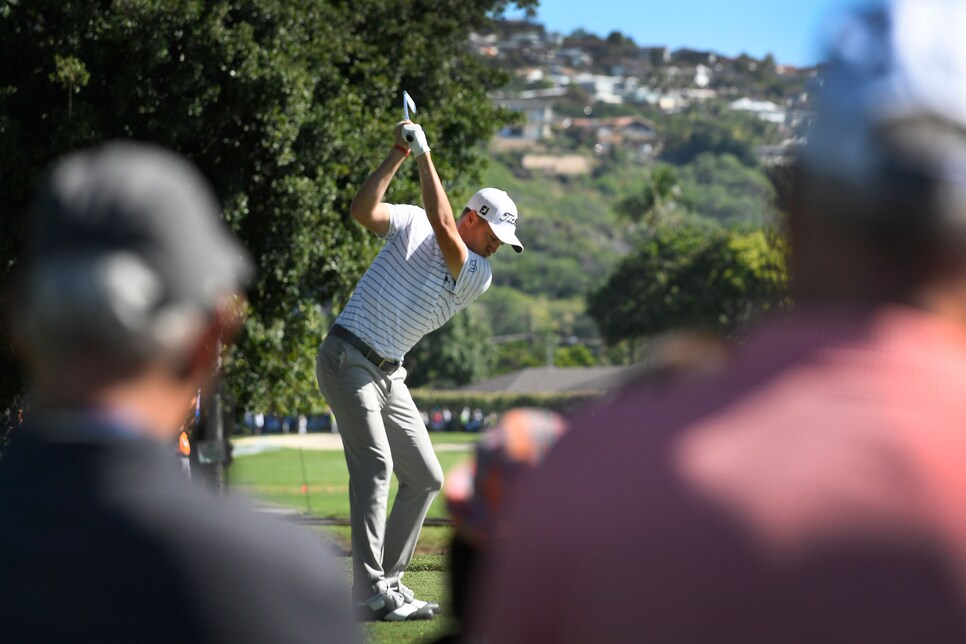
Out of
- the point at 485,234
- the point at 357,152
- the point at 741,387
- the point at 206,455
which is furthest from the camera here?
Result: the point at 357,152

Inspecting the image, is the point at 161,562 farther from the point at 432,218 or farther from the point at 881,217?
the point at 432,218

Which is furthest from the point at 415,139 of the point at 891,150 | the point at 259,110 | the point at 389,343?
the point at 259,110

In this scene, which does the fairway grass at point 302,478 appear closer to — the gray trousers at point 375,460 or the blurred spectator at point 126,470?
the gray trousers at point 375,460

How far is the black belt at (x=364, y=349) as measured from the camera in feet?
22.0

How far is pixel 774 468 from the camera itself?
1.55 meters

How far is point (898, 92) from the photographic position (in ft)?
5.36

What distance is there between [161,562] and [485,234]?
17.0ft

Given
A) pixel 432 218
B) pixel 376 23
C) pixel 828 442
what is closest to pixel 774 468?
pixel 828 442

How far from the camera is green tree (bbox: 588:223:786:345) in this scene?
285ft

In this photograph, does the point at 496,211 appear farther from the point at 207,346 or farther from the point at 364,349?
the point at 207,346

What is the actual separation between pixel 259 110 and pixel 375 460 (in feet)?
40.0

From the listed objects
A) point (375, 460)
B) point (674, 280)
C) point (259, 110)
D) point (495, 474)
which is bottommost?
point (375, 460)

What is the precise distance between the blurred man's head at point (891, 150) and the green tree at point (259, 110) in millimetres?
16246

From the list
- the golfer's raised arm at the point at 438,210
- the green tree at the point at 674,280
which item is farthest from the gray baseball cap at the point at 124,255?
the green tree at the point at 674,280
